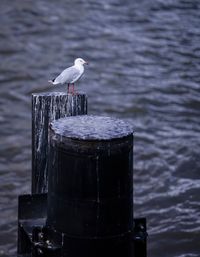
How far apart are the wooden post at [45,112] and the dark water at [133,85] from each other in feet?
10.0

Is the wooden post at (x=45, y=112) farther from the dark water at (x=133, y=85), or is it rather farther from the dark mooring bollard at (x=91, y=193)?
the dark water at (x=133, y=85)

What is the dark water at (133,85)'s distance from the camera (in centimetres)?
847

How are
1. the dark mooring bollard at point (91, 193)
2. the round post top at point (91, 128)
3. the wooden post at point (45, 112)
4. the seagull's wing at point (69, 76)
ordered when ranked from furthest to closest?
1. the seagull's wing at point (69, 76)
2. the wooden post at point (45, 112)
3. the round post top at point (91, 128)
4. the dark mooring bollard at point (91, 193)

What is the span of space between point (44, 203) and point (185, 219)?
4.18 m

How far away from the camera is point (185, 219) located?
8.29 m

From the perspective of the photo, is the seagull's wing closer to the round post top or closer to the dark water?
the round post top

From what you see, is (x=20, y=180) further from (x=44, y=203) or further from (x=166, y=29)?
(x=166, y=29)

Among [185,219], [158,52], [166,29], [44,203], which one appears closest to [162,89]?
[158,52]

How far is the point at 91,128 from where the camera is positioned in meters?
3.82

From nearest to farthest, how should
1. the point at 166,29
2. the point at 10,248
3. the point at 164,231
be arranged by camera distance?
the point at 10,248
the point at 164,231
the point at 166,29

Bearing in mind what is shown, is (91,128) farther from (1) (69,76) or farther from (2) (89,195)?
(1) (69,76)

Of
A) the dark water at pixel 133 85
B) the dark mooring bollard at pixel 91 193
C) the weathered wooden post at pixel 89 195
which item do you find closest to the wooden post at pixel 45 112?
the weathered wooden post at pixel 89 195

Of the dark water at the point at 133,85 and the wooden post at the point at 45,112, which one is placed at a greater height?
the wooden post at the point at 45,112

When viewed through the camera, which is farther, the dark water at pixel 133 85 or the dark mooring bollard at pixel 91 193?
the dark water at pixel 133 85
